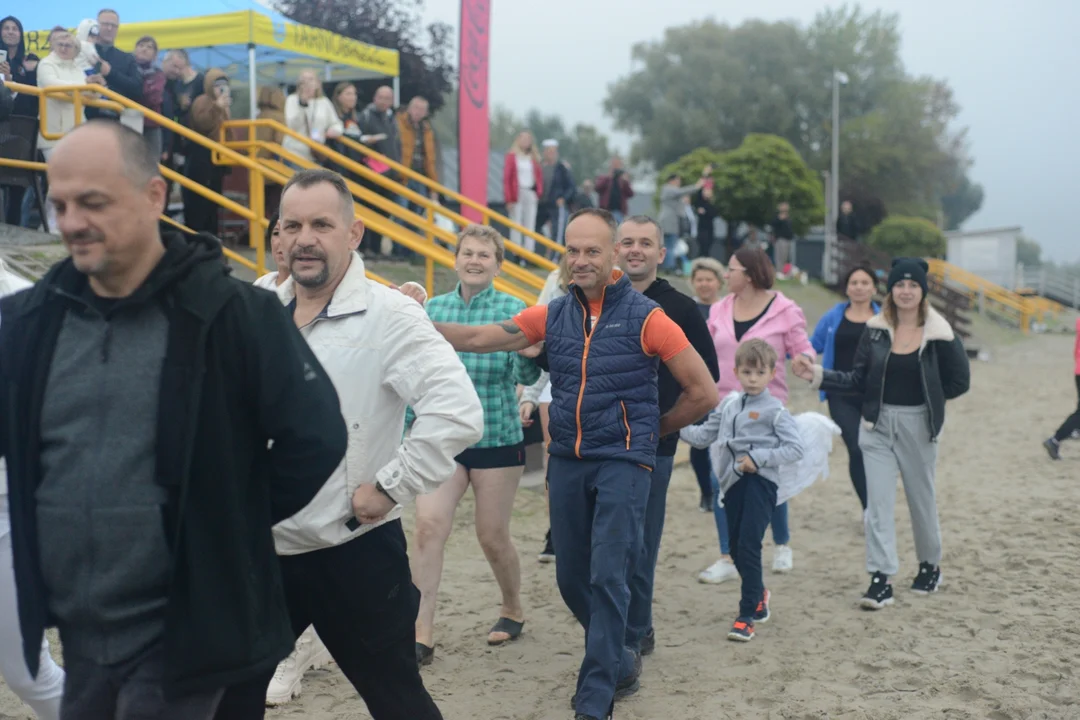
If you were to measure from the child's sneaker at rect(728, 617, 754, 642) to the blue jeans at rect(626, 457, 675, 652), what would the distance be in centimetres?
80

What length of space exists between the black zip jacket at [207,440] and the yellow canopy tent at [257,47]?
8.45m

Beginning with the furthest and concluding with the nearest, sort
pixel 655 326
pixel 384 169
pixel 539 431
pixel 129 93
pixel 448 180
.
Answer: pixel 448 180, pixel 384 169, pixel 129 93, pixel 539 431, pixel 655 326

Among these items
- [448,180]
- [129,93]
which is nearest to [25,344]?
[129,93]

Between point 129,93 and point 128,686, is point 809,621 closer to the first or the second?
point 128,686

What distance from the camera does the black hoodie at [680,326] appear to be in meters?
4.89

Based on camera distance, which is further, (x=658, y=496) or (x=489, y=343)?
(x=658, y=496)

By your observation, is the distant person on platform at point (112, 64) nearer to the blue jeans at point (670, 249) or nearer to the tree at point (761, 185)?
the blue jeans at point (670, 249)

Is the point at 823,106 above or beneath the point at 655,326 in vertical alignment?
above

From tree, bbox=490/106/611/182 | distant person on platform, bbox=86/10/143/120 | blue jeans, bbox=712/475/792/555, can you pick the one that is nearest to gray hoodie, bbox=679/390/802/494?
blue jeans, bbox=712/475/792/555

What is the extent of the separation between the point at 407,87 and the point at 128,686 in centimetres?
2243

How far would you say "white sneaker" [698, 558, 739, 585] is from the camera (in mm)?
6918

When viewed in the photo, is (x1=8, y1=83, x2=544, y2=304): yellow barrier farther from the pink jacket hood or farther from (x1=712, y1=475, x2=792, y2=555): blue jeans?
(x1=712, y1=475, x2=792, y2=555): blue jeans

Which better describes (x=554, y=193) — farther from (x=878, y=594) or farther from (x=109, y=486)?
(x=109, y=486)

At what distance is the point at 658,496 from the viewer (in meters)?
4.91
